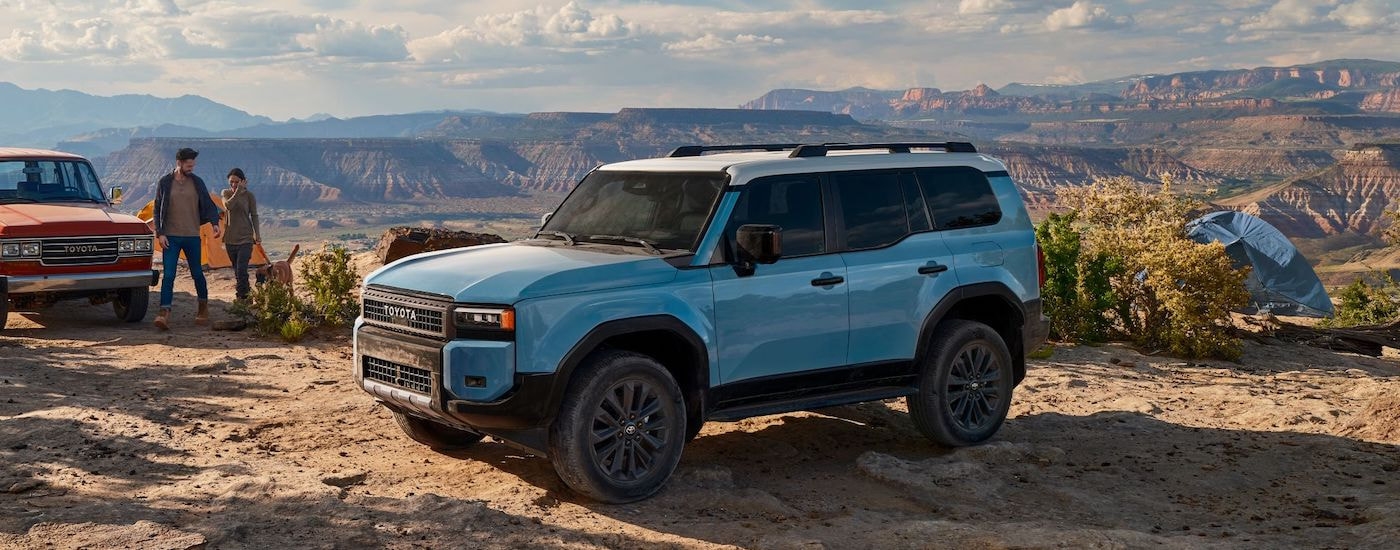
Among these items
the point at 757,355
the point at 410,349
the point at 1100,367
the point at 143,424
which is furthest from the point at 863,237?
the point at 1100,367

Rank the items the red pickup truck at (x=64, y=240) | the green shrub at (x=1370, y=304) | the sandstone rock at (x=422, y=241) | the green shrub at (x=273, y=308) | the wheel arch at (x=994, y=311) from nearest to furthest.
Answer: the wheel arch at (x=994, y=311)
the red pickup truck at (x=64, y=240)
the green shrub at (x=273, y=308)
the sandstone rock at (x=422, y=241)
the green shrub at (x=1370, y=304)

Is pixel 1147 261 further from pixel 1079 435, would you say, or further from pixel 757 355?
pixel 757 355

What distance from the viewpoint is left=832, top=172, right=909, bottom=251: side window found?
7363 millimetres

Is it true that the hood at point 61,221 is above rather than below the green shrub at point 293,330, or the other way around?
above

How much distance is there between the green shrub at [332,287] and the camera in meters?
12.9

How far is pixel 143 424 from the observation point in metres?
8.03

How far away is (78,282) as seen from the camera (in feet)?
40.8

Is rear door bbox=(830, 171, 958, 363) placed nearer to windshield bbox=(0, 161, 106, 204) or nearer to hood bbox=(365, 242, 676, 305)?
hood bbox=(365, 242, 676, 305)

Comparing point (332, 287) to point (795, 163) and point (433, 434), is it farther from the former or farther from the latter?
point (795, 163)

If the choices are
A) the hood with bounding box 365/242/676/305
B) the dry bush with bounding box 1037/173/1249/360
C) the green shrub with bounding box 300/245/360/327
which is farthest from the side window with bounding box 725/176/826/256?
the dry bush with bounding box 1037/173/1249/360

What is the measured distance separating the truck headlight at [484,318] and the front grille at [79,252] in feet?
27.0

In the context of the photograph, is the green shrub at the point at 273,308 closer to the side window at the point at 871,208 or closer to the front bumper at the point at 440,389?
the front bumper at the point at 440,389

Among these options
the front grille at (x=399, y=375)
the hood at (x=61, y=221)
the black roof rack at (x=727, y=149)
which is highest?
the black roof rack at (x=727, y=149)

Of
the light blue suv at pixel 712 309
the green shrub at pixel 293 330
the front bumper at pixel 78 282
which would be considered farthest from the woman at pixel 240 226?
the light blue suv at pixel 712 309
